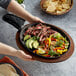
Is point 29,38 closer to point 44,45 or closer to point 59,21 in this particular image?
point 44,45

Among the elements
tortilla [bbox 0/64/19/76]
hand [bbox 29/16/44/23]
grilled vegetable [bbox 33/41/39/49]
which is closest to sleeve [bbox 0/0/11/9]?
hand [bbox 29/16/44/23]

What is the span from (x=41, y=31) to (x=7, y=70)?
500 mm

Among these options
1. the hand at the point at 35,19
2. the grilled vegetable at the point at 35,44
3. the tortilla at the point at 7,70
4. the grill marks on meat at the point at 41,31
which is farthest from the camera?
the hand at the point at 35,19

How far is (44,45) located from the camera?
1.59 meters

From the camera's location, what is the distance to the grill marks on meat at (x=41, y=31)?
167 cm

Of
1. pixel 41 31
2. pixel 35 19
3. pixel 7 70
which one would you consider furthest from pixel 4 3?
pixel 7 70

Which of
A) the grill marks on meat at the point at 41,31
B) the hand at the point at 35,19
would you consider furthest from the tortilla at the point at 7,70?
the hand at the point at 35,19

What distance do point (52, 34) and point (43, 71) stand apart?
366 mm

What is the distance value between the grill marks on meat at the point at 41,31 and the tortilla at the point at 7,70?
380mm

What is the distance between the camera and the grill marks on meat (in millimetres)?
1666

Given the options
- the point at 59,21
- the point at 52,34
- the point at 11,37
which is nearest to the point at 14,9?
the point at 11,37

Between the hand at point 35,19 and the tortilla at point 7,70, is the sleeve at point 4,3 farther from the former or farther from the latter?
the tortilla at point 7,70

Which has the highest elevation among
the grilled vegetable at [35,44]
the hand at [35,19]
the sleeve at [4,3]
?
the sleeve at [4,3]

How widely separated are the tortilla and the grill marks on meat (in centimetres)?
38
